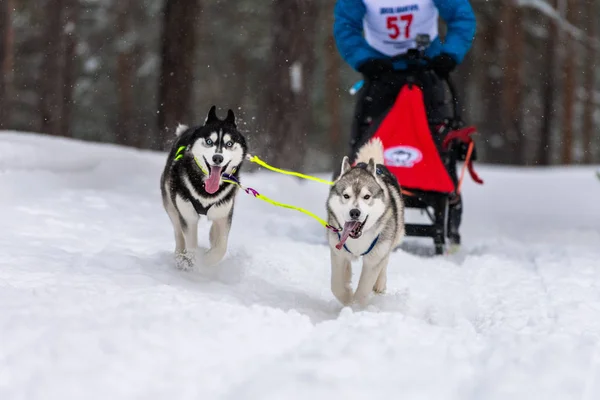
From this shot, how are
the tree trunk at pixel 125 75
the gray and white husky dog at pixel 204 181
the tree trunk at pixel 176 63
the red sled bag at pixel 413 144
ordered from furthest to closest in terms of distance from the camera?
the tree trunk at pixel 125 75 < the tree trunk at pixel 176 63 < the red sled bag at pixel 413 144 < the gray and white husky dog at pixel 204 181

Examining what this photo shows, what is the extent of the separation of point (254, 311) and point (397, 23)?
3.32 m

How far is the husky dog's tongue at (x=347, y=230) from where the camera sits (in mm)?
3424

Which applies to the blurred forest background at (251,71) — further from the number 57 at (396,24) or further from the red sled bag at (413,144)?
the number 57 at (396,24)

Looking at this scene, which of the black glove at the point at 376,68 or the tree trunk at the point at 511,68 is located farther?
the tree trunk at the point at 511,68

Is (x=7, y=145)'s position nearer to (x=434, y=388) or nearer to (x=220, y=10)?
(x=434, y=388)

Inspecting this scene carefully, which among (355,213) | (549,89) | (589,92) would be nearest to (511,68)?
(549,89)

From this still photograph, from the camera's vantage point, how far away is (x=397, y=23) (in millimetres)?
5434

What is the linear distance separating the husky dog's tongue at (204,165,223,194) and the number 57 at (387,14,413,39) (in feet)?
7.90

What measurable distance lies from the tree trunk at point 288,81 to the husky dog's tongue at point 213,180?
4.98 metres

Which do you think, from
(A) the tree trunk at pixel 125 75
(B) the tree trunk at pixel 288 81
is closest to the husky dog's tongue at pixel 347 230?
(B) the tree trunk at pixel 288 81

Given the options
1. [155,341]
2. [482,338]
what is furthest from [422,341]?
[155,341]

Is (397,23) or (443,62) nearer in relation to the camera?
(443,62)

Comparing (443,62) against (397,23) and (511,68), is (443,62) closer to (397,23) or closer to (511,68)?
(397,23)

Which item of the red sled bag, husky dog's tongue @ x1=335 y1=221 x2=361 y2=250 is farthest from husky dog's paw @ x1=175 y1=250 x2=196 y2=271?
the red sled bag
